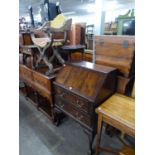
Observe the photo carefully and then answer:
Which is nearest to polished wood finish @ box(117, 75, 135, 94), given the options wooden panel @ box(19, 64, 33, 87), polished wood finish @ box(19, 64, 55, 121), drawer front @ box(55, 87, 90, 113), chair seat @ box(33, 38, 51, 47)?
drawer front @ box(55, 87, 90, 113)

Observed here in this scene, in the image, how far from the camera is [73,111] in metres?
1.61

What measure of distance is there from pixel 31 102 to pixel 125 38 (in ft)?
6.64

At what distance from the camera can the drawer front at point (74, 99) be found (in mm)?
1434

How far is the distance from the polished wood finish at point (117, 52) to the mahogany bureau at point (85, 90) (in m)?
0.10

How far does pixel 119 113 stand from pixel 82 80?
49 centimetres

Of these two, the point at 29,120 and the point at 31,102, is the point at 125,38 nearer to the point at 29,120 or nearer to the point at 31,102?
the point at 29,120

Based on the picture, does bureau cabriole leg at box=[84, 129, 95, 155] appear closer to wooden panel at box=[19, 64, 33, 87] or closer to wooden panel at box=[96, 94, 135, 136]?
wooden panel at box=[96, 94, 135, 136]

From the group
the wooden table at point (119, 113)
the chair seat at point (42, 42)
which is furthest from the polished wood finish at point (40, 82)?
the wooden table at point (119, 113)

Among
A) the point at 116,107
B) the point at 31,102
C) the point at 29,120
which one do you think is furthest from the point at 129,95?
the point at 31,102

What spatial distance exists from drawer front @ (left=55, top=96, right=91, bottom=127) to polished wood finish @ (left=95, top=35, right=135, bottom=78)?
0.59 metres

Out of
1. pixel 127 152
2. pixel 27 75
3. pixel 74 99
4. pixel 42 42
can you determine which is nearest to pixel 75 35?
pixel 42 42

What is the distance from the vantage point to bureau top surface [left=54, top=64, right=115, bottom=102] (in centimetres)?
137
